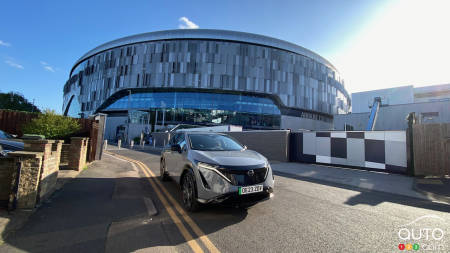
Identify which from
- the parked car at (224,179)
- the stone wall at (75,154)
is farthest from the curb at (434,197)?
the stone wall at (75,154)

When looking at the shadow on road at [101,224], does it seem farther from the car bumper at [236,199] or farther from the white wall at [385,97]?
the white wall at [385,97]

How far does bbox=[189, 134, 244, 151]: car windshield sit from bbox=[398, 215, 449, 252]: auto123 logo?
10.8 feet

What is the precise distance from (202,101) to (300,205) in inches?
1870

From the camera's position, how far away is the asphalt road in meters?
2.70

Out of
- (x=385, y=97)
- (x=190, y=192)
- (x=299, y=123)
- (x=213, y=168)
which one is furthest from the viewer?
(x=299, y=123)

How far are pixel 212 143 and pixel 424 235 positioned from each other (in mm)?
4111

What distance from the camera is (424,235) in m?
3.08

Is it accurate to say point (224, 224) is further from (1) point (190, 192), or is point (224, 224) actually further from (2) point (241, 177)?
(1) point (190, 192)

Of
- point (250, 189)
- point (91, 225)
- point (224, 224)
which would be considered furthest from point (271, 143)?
point (91, 225)

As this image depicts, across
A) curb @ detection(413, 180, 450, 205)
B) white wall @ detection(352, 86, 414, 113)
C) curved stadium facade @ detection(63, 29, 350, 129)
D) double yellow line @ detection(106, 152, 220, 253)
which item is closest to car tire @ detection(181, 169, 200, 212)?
double yellow line @ detection(106, 152, 220, 253)

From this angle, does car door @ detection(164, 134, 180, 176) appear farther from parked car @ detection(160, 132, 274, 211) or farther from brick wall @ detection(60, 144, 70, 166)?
brick wall @ detection(60, 144, 70, 166)

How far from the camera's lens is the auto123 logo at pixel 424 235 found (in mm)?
2730

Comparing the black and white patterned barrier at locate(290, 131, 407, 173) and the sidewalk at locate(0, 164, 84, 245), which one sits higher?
the black and white patterned barrier at locate(290, 131, 407, 173)

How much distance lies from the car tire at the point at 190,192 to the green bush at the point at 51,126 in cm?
849
